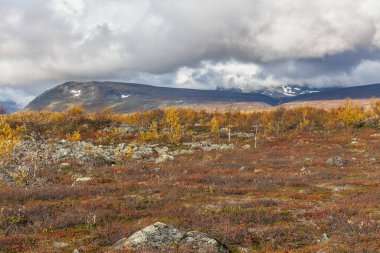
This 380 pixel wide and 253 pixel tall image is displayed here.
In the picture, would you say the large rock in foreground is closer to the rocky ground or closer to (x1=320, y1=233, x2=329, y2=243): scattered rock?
the rocky ground

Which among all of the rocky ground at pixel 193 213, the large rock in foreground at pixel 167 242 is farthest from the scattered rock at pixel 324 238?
the large rock in foreground at pixel 167 242

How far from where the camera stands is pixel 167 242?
481 inches

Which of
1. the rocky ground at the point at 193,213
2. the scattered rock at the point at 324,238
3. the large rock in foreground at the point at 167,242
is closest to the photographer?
the large rock in foreground at the point at 167,242

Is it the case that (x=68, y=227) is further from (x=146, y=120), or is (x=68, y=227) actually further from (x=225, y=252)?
(x=146, y=120)

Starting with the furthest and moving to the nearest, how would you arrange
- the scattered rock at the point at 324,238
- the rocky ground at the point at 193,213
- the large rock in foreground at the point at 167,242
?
the scattered rock at the point at 324,238 < the rocky ground at the point at 193,213 < the large rock in foreground at the point at 167,242

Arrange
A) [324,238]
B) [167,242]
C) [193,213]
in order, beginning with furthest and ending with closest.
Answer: [193,213], [324,238], [167,242]

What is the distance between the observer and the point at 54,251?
12156mm

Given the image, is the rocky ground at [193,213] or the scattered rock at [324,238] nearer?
the rocky ground at [193,213]

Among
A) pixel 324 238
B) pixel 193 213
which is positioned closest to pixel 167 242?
pixel 193 213

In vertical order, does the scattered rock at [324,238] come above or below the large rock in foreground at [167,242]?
below

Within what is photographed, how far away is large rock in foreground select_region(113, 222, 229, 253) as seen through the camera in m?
11.7

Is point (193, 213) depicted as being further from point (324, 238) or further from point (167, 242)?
point (324, 238)

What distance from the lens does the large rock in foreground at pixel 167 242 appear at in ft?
38.5

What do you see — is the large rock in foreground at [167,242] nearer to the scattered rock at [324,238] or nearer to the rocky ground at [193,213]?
the rocky ground at [193,213]
